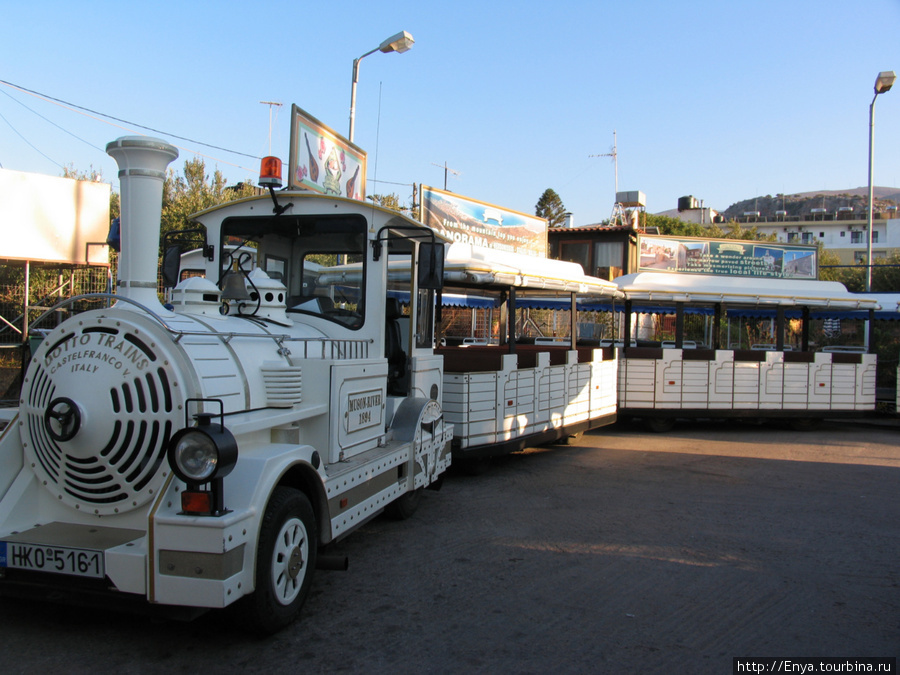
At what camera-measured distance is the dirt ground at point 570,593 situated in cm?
339

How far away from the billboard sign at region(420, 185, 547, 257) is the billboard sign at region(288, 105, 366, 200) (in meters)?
4.11

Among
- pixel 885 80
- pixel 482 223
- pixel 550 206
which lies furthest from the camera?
pixel 550 206

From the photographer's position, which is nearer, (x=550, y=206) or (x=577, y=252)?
(x=577, y=252)

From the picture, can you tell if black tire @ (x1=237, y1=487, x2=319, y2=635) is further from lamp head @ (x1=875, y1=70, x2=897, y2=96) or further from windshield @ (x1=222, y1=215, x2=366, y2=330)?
lamp head @ (x1=875, y1=70, x2=897, y2=96)

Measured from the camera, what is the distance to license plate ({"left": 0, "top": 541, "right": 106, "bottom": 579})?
3.07 metres

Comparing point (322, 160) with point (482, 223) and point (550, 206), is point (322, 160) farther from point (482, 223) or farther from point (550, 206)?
point (550, 206)

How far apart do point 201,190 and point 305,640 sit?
26.1 meters

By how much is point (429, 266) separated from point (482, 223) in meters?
10.7

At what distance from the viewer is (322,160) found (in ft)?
26.9

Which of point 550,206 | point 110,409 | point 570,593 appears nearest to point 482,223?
point 570,593

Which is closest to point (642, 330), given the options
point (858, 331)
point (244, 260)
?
point (858, 331)

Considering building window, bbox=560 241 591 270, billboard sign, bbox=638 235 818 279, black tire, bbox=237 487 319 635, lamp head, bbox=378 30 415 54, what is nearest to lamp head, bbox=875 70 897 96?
billboard sign, bbox=638 235 818 279

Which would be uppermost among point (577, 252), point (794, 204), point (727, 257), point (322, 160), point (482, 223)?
point (794, 204)

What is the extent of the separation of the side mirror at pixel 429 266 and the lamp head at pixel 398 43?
289 inches
